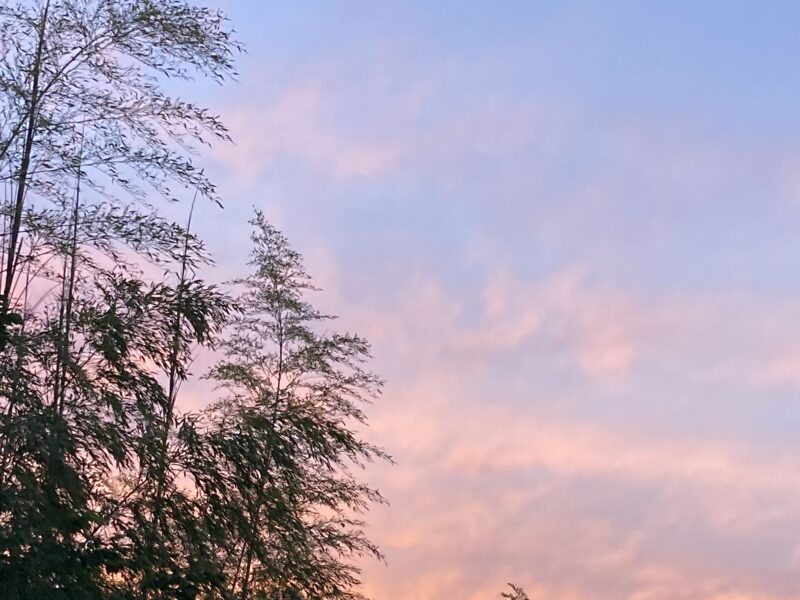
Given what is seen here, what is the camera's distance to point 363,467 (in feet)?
46.3

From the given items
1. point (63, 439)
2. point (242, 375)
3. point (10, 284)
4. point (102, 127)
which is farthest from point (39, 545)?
point (242, 375)

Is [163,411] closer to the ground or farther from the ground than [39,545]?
farther from the ground

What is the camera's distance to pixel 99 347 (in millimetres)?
7801

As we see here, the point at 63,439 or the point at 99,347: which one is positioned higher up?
the point at 99,347

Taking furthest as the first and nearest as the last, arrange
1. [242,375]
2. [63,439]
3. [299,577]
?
[242,375] < [299,577] < [63,439]

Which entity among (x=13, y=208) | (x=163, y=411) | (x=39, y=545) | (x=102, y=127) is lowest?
(x=39, y=545)

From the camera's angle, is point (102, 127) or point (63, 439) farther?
point (102, 127)

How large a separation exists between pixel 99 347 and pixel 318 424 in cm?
198

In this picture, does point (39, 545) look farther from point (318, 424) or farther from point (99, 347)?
point (318, 424)

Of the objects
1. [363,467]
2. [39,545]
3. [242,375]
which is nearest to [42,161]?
[39,545]

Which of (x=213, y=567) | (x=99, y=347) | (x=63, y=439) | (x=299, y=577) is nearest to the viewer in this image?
(x=63, y=439)

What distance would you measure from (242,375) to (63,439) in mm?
6350

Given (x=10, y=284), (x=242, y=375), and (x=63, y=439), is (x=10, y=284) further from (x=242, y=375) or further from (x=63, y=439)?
(x=242, y=375)

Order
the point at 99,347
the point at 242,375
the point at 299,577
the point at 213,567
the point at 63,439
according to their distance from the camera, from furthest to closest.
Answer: the point at 242,375 < the point at 299,577 < the point at 213,567 < the point at 99,347 < the point at 63,439
